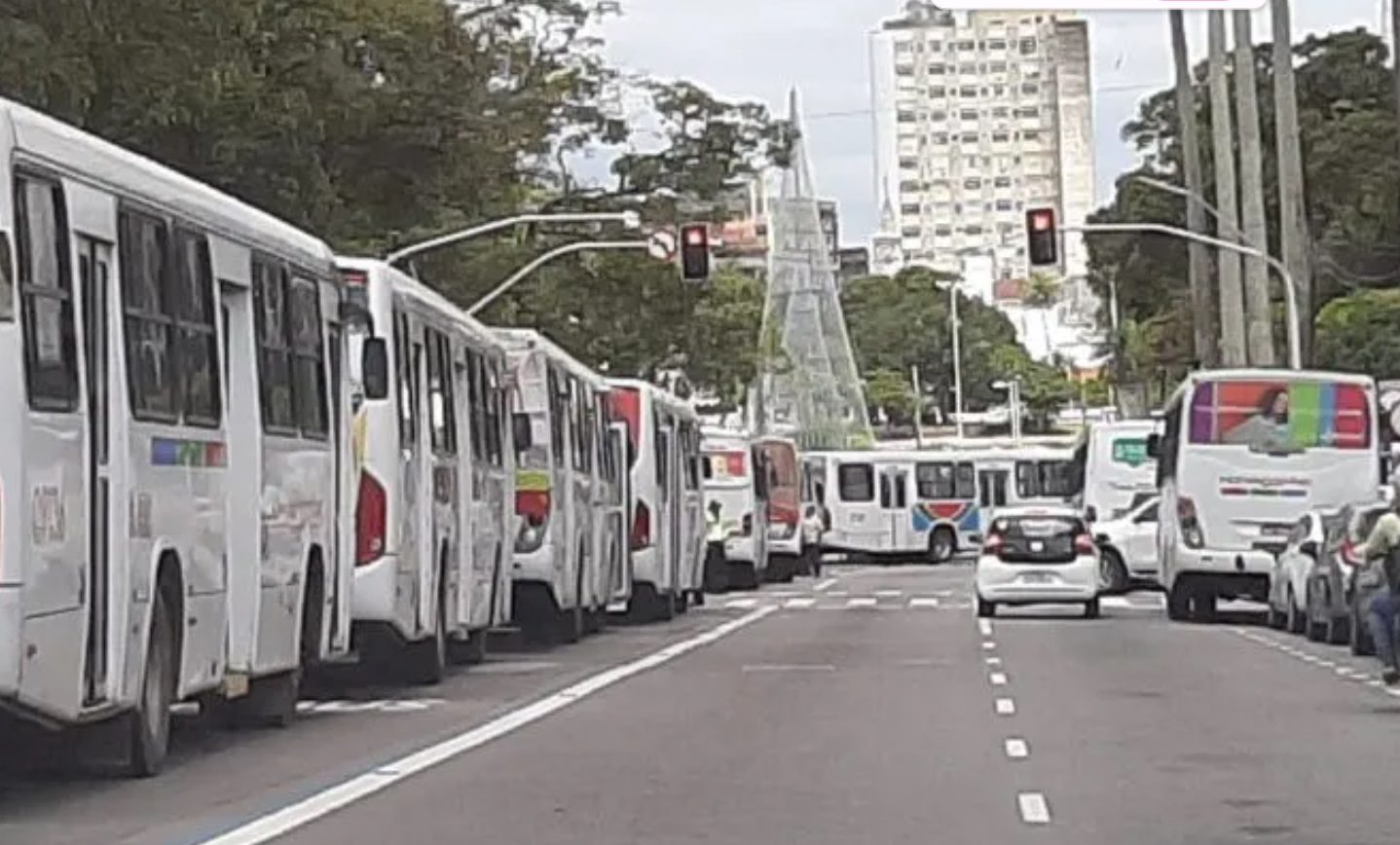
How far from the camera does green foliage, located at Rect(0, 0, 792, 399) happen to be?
3459 cm

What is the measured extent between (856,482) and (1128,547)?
3254cm

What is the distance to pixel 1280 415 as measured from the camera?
142 feet

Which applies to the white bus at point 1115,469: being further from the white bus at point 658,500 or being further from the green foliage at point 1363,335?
the green foliage at point 1363,335

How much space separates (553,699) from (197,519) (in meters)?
8.07

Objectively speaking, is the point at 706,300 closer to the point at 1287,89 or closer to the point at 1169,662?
the point at 1287,89

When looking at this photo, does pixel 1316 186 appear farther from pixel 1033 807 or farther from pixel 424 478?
pixel 1033 807

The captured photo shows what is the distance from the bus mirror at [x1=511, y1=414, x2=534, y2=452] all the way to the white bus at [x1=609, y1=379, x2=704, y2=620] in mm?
8630

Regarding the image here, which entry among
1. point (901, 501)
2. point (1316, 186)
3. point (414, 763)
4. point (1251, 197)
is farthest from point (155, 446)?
point (901, 501)

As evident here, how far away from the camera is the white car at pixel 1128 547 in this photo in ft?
179

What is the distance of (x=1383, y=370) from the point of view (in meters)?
79.4

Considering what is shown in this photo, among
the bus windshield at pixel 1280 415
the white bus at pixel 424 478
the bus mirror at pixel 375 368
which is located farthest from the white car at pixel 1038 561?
the bus mirror at pixel 375 368

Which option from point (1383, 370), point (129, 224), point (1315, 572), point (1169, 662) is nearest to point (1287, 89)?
point (1315, 572)

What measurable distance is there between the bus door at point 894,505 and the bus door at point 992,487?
1.96 m

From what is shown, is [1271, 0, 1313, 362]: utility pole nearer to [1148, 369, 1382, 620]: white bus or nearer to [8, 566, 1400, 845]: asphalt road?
[1148, 369, 1382, 620]: white bus
